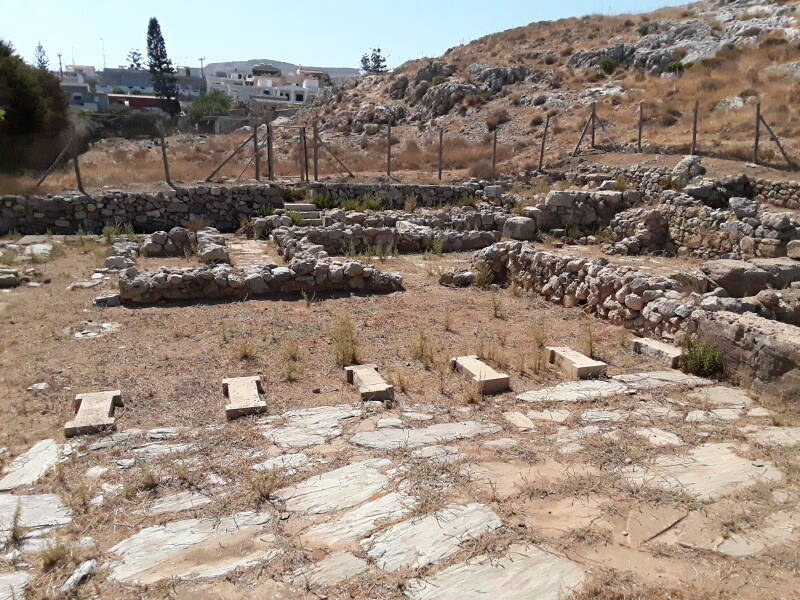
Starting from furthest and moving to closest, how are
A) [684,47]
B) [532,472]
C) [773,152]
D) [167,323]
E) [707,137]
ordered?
[684,47] < [707,137] < [773,152] < [167,323] < [532,472]

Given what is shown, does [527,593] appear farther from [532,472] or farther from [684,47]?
[684,47]

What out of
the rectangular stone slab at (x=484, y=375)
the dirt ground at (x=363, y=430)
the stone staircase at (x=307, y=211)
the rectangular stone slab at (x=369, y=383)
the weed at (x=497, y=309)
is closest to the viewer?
the dirt ground at (x=363, y=430)

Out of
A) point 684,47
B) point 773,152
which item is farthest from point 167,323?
point 684,47

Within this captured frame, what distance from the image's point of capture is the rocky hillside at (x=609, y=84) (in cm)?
2492

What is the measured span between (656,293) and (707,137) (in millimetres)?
17038

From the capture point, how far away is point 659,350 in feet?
23.4

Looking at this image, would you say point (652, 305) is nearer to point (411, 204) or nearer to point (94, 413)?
point (94, 413)

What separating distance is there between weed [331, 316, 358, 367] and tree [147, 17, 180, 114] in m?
67.9

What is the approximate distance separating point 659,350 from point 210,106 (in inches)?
2638

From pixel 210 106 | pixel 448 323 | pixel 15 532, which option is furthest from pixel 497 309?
pixel 210 106

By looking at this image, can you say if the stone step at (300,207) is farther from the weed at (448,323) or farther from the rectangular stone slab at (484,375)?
the rectangular stone slab at (484,375)

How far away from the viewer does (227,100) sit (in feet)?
233

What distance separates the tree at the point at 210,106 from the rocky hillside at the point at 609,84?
15815mm

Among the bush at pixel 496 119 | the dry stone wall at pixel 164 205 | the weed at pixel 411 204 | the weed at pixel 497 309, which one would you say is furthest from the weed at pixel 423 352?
the bush at pixel 496 119
